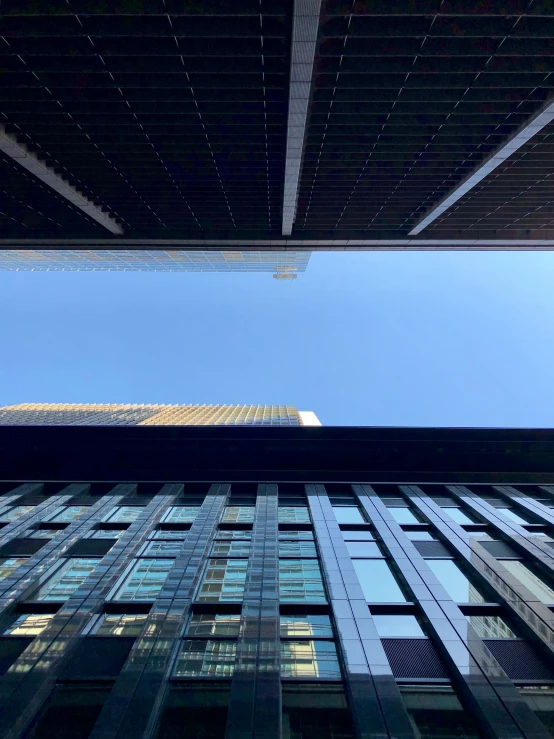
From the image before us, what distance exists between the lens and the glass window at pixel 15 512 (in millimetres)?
27656

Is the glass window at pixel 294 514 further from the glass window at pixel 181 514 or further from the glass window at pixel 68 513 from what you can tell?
the glass window at pixel 68 513

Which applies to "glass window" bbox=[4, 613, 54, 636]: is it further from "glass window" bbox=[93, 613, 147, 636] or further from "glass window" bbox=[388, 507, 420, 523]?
"glass window" bbox=[388, 507, 420, 523]

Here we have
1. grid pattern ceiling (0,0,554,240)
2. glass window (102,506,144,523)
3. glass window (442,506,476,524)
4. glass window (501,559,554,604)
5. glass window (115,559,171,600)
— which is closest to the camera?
glass window (115,559,171,600)

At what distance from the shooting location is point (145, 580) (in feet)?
67.7

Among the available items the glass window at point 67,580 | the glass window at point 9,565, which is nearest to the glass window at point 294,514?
the glass window at point 67,580

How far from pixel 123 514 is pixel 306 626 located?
1648cm

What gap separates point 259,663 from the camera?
14.6 m

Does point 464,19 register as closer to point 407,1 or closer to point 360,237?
point 407,1

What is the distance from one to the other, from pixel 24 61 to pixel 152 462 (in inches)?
1115

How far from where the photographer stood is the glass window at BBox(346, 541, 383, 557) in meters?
23.4

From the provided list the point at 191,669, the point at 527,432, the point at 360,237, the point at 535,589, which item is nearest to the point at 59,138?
the point at 360,237

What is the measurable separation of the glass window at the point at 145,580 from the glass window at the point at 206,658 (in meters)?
3.83

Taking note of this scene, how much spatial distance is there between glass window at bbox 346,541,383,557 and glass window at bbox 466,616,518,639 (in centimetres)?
619

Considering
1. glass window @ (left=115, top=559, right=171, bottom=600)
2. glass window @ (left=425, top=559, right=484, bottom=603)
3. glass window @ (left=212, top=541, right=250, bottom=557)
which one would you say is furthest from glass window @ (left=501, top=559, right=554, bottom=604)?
glass window @ (left=115, top=559, right=171, bottom=600)
